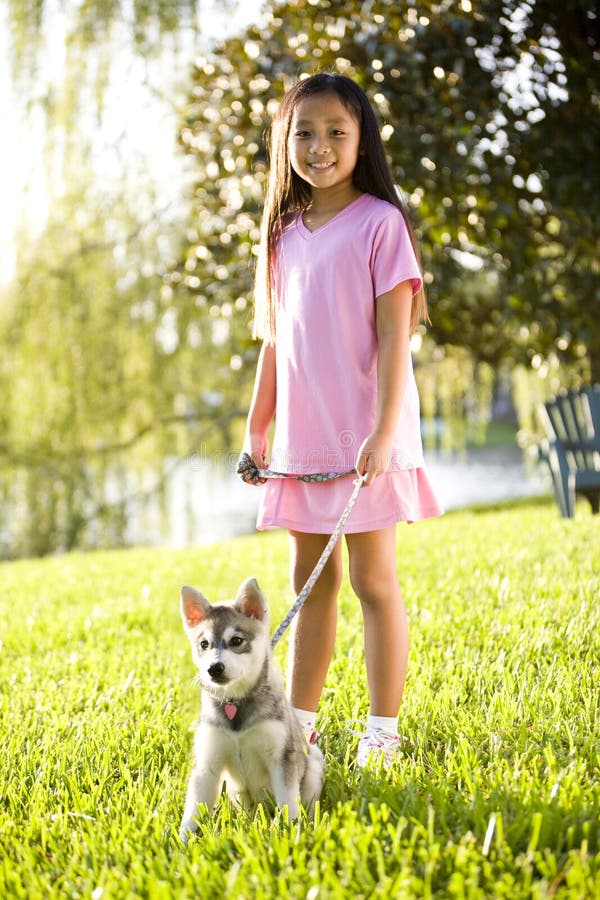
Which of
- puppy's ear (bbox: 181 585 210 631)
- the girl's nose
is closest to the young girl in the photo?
the girl's nose

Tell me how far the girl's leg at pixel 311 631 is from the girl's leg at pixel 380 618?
0.12m

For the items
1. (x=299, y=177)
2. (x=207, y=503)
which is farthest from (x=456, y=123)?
(x=207, y=503)

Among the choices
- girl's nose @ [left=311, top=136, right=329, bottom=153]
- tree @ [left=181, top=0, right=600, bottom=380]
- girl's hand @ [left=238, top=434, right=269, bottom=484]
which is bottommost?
girl's hand @ [left=238, top=434, right=269, bottom=484]

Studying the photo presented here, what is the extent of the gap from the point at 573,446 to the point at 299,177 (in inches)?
216

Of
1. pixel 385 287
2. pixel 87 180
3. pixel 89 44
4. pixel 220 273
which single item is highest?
pixel 89 44

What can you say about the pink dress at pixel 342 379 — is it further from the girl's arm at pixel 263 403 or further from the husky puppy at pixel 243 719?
the husky puppy at pixel 243 719

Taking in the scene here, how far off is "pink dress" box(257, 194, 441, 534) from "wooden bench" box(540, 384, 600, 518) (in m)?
4.96

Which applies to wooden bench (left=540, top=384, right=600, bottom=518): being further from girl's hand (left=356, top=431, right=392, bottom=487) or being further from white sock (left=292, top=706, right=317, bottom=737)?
girl's hand (left=356, top=431, right=392, bottom=487)

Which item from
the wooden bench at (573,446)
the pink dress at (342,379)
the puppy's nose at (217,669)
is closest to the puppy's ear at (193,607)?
the puppy's nose at (217,669)

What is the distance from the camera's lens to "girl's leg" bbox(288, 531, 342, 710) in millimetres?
2645

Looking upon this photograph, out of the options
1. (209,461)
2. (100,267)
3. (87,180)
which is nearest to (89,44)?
(87,180)

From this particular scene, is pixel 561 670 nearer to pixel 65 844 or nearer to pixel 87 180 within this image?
pixel 65 844

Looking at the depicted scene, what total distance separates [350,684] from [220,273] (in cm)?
539

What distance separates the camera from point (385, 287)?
2.46 m
